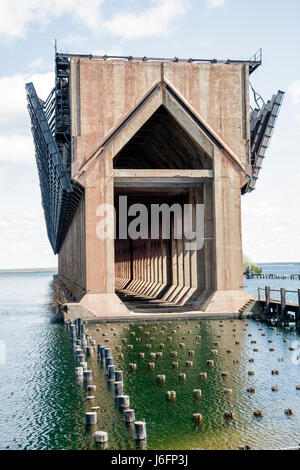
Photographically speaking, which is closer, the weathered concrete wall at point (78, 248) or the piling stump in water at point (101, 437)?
the piling stump in water at point (101, 437)

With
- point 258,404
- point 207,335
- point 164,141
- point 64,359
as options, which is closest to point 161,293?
point 164,141

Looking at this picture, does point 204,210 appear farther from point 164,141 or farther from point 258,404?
point 258,404

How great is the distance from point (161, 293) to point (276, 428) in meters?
46.9

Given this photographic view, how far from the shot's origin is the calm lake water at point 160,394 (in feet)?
46.9

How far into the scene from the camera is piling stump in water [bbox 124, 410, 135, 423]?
15570 millimetres

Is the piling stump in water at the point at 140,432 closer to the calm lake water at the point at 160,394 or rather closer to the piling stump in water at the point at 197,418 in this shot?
the calm lake water at the point at 160,394

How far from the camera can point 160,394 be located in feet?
61.8

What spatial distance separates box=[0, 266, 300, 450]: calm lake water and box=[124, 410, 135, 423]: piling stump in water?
20 centimetres

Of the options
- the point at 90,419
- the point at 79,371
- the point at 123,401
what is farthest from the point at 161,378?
the point at 90,419

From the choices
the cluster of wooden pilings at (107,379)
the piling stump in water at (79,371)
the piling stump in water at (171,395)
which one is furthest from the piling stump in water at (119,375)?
the piling stump in water at (171,395)

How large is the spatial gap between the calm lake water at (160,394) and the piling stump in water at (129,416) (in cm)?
20

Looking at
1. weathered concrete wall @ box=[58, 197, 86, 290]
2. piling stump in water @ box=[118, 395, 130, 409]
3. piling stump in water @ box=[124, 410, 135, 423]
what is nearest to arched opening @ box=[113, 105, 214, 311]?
weathered concrete wall @ box=[58, 197, 86, 290]

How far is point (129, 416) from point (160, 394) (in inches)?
131

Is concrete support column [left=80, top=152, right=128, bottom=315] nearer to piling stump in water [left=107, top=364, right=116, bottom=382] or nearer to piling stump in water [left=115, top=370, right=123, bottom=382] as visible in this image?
piling stump in water [left=107, top=364, right=116, bottom=382]
